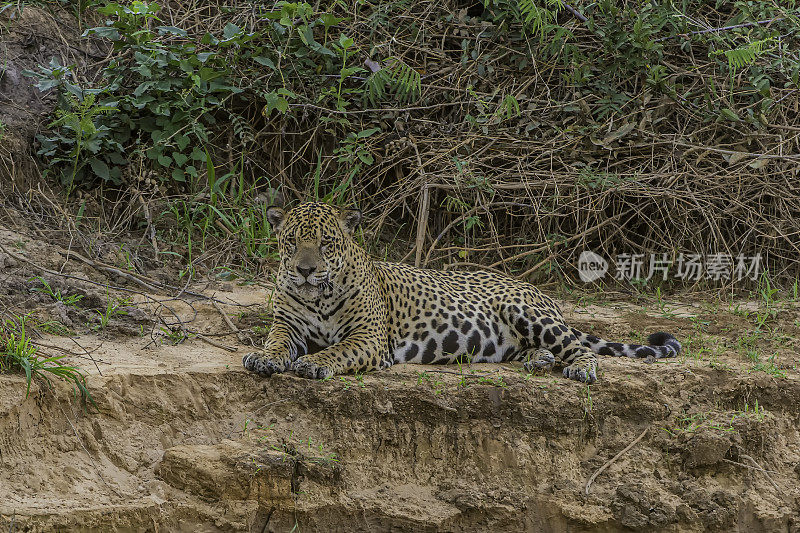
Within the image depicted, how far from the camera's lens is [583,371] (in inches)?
263

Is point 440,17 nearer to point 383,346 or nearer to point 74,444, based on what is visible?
point 383,346

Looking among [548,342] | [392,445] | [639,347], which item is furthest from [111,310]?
[639,347]

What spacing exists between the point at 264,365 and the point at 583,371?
2256mm

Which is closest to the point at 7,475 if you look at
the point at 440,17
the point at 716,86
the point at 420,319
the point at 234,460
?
the point at 234,460

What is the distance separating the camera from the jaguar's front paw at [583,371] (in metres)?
6.64

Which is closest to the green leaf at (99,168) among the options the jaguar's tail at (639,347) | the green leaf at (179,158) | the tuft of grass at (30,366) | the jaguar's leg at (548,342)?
the green leaf at (179,158)

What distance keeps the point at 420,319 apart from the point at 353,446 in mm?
1555

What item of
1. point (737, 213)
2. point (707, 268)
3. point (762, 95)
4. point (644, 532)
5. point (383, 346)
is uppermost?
point (762, 95)

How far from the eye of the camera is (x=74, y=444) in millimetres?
5715

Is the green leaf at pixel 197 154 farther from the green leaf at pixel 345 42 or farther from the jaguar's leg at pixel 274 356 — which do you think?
the jaguar's leg at pixel 274 356

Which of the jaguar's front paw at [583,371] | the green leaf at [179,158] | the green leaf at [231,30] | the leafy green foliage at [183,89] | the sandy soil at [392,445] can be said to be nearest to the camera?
the sandy soil at [392,445]

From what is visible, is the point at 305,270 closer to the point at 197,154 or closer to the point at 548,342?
the point at 548,342

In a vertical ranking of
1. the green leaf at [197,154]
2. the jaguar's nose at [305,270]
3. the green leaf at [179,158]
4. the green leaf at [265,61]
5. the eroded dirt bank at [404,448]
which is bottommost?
the eroded dirt bank at [404,448]

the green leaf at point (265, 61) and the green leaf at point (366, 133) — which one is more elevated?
the green leaf at point (265, 61)
